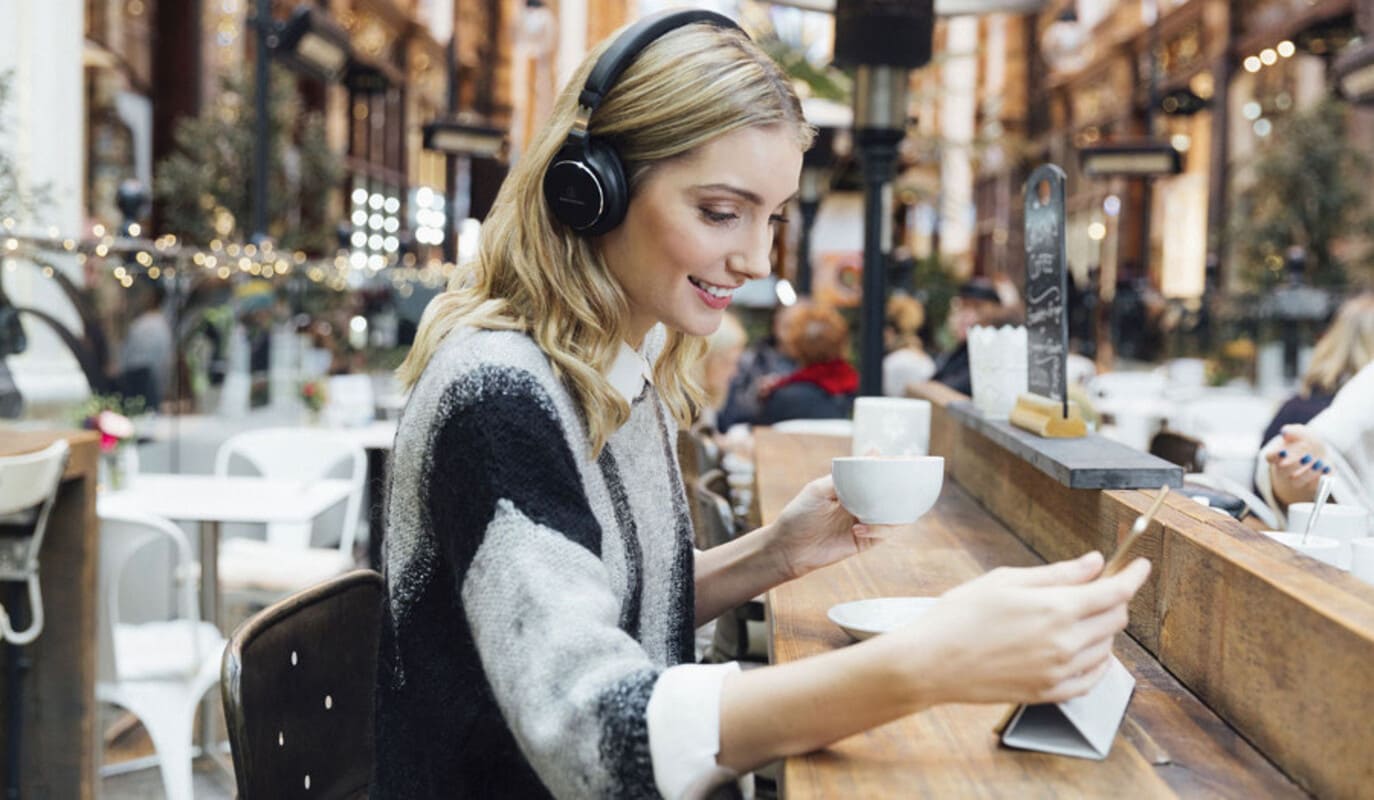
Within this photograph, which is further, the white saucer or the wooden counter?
the wooden counter

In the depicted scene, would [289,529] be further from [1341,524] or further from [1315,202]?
[1315,202]

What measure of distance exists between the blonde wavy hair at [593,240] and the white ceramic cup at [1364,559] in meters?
0.77

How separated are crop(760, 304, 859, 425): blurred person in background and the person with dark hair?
3.10 metres

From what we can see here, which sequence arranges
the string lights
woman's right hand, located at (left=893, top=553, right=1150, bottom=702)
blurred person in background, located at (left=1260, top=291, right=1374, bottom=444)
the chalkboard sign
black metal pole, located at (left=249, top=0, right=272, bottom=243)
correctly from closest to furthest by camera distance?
1. woman's right hand, located at (left=893, top=553, right=1150, bottom=702)
2. the chalkboard sign
3. blurred person in background, located at (left=1260, top=291, right=1374, bottom=444)
4. the string lights
5. black metal pole, located at (left=249, top=0, right=272, bottom=243)

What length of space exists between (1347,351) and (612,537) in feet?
13.9

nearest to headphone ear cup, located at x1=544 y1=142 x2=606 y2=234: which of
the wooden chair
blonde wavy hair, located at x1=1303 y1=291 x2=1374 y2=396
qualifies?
the wooden chair

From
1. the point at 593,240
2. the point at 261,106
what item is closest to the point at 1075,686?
the point at 593,240

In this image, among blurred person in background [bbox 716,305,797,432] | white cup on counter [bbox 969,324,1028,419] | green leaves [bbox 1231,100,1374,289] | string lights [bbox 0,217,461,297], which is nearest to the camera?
white cup on counter [bbox 969,324,1028,419]

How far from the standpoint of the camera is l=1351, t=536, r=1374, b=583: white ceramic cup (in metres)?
1.53

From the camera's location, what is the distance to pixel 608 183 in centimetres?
133

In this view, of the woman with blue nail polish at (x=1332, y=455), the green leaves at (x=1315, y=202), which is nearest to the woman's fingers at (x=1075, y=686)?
the woman with blue nail polish at (x=1332, y=455)

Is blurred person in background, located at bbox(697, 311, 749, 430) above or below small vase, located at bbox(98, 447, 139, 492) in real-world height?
above

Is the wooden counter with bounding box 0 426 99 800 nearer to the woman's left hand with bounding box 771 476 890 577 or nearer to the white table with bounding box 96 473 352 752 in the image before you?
the white table with bounding box 96 473 352 752

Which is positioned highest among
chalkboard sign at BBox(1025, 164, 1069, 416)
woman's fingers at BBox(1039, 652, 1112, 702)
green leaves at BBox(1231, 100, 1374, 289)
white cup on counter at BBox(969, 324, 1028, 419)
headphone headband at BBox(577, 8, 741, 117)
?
green leaves at BBox(1231, 100, 1374, 289)
